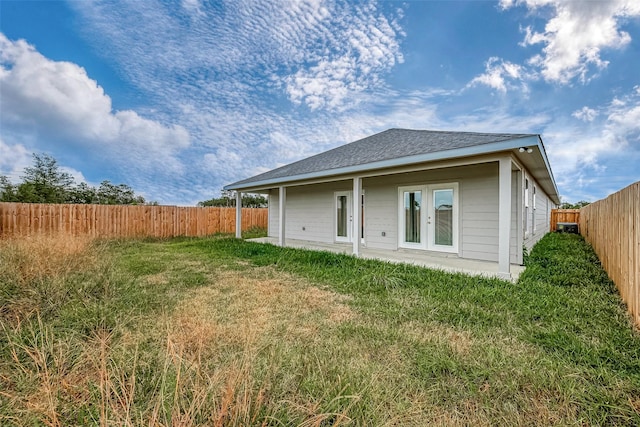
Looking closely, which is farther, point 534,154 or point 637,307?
point 534,154

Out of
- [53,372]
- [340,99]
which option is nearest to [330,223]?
[340,99]

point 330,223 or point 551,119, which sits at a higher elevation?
point 551,119

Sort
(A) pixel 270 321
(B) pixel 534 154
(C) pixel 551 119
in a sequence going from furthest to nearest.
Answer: (C) pixel 551 119, (B) pixel 534 154, (A) pixel 270 321

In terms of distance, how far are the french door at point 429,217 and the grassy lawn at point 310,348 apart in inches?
92.0

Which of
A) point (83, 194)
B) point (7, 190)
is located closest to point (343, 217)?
point (7, 190)

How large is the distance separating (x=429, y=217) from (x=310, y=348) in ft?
20.9

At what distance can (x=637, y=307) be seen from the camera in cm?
315

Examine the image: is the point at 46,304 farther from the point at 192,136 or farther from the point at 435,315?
the point at 192,136

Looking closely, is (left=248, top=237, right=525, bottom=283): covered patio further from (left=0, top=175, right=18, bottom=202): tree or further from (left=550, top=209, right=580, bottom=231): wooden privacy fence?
(left=0, top=175, right=18, bottom=202): tree

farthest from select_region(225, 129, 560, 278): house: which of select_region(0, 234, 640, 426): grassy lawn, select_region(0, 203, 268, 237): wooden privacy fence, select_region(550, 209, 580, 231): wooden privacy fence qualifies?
select_region(550, 209, 580, 231): wooden privacy fence

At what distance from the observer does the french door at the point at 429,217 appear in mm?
7559

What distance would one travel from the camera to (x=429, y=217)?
798 centimetres

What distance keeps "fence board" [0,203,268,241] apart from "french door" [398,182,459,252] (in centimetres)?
1122

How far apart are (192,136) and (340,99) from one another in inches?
319
